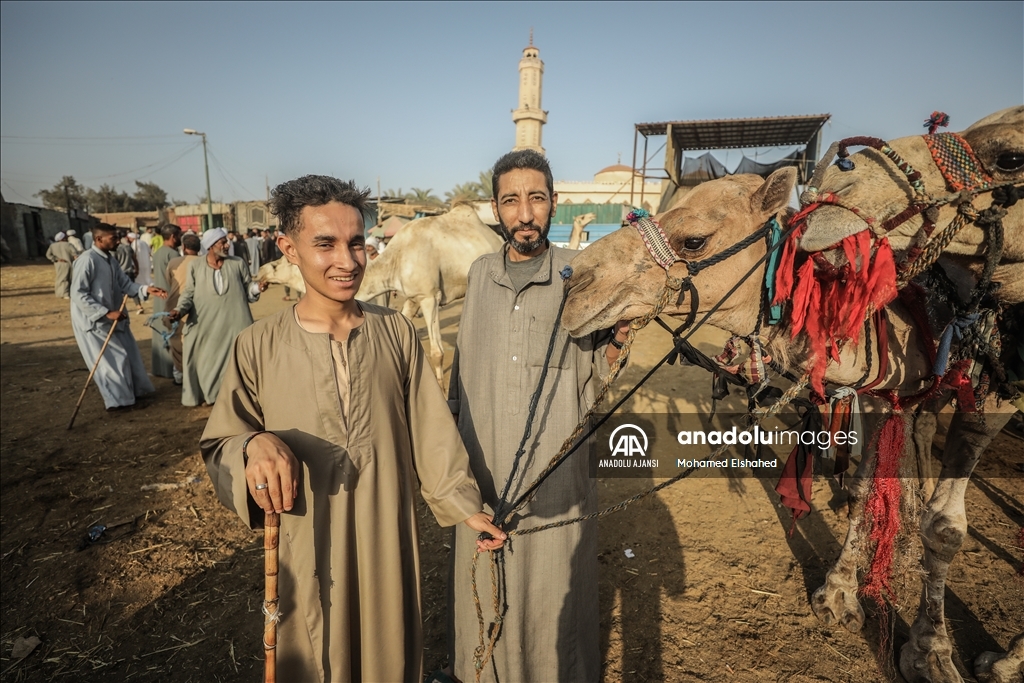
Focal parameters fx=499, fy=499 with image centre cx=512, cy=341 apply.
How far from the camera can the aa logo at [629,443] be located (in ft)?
17.0

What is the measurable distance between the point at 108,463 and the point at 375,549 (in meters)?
4.71

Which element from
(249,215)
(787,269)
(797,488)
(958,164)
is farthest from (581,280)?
(249,215)

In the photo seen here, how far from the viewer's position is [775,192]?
79.6 inches

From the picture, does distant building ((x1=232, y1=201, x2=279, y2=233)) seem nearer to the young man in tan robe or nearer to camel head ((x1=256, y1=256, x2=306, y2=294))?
camel head ((x1=256, y1=256, x2=306, y2=294))

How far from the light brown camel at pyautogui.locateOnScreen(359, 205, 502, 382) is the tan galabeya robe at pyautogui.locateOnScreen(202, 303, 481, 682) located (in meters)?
5.67

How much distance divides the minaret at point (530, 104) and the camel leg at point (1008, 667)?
38.3 meters

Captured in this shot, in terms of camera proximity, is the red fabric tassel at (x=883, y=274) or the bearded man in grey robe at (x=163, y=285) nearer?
the red fabric tassel at (x=883, y=274)

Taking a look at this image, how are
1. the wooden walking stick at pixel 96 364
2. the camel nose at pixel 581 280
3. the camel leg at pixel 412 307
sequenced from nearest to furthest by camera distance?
the camel nose at pixel 581 280 < the wooden walking stick at pixel 96 364 < the camel leg at pixel 412 307

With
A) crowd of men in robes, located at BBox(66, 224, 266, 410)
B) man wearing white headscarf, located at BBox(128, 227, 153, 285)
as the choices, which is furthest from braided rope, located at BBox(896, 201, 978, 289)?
man wearing white headscarf, located at BBox(128, 227, 153, 285)

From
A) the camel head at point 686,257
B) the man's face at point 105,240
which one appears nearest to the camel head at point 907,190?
the camel head at point 686,257

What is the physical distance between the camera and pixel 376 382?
1.76m

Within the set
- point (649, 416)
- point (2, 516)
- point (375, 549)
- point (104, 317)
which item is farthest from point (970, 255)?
point (104, 317)

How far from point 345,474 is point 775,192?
1980 mm

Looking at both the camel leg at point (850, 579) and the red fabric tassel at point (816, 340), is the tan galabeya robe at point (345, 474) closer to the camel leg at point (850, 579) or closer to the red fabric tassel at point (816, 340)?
the red fabric tassel at point (816, 340)
